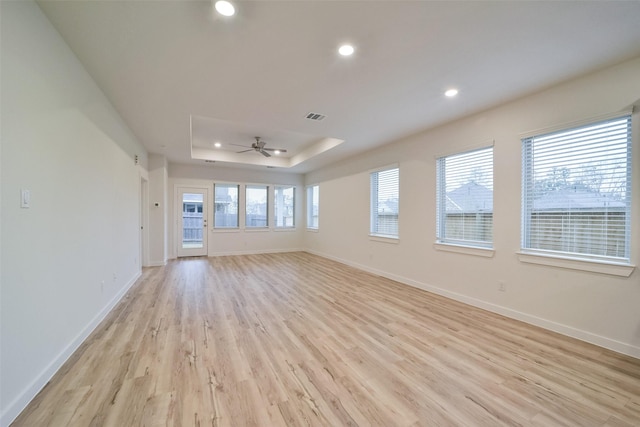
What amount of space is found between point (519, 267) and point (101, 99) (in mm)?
5281

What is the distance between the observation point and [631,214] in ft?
7.89

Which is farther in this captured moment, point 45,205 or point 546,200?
point 546,200

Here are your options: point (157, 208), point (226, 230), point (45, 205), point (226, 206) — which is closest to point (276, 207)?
point (226, 206)

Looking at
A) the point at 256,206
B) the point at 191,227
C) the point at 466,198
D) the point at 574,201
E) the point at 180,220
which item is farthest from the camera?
the point at 256,206

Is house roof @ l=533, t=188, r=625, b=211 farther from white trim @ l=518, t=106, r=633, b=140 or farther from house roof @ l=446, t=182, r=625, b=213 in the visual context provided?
white trim @ l=518, t=106, r=633, b=140

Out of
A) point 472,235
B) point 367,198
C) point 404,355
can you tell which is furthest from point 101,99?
point 472,235

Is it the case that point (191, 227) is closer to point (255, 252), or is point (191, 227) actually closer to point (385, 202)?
point (255, 252)

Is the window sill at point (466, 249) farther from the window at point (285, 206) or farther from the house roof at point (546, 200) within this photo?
the window at point (285, 206)

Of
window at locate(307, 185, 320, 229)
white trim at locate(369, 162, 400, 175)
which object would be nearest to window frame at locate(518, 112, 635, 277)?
white trim at locate(369, 162, 400, 175)

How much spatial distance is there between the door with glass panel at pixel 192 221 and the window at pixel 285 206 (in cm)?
219

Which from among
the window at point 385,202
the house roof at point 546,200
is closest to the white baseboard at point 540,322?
the window at point 385,202

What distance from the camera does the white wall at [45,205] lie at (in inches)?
61.3

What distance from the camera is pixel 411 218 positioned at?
4.69 meters

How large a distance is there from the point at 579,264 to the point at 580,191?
2.48 ft
